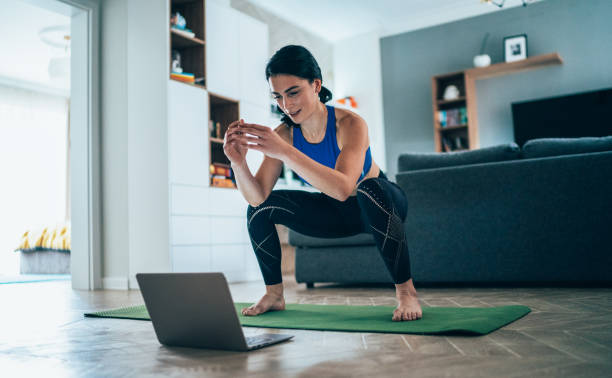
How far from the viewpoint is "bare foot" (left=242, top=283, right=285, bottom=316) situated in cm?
194

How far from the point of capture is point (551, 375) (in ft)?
3.07

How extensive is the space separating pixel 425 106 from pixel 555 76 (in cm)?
167

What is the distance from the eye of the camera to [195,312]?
4.17 ft

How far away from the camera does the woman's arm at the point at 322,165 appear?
1500 mm

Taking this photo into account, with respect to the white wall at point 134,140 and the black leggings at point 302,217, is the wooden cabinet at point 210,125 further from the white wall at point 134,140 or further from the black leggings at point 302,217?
the black leggings at point 302,217

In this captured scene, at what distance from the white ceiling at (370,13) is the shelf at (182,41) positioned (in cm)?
206

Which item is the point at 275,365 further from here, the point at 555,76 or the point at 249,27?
the point at 555,76

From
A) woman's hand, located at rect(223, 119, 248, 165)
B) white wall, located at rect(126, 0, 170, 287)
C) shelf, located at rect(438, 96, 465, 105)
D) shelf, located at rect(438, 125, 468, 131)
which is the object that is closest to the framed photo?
shelf, located at rect(438, 96, 465, 105)

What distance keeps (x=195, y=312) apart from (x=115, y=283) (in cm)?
305

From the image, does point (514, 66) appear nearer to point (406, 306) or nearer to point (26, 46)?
point (406, 306)

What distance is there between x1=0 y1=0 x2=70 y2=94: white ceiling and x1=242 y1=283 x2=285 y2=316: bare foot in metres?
4.81

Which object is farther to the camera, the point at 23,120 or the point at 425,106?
the point at 23,120

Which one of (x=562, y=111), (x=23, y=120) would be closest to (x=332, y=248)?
(x=562, y=111)

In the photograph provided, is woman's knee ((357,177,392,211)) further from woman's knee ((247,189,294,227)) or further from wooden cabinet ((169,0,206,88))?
wooden cabinet ((169,0,206,88))
